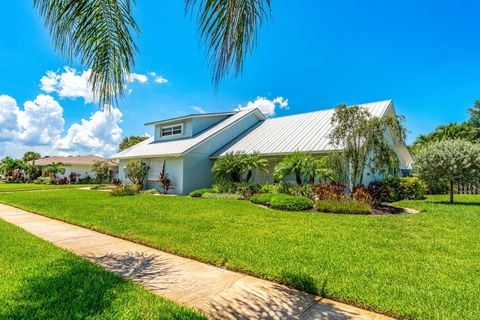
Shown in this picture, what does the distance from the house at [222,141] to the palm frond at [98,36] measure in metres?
12.6

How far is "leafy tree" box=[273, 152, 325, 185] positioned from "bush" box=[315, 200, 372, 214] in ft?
7.83

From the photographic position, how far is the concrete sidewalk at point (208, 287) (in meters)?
3.16

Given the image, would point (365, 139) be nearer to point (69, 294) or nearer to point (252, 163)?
point (252, 163)

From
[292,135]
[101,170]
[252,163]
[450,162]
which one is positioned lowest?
[101,170]

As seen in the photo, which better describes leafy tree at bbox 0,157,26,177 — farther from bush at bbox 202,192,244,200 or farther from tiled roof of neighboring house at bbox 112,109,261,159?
bush at bbox 202,192,244,200

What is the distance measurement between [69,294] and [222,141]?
17.6 m

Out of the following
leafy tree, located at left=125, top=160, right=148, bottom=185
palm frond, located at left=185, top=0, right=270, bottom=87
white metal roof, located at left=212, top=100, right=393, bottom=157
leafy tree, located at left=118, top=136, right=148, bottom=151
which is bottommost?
leafy tree, located at left=125, top=160, right=148, bottom=185

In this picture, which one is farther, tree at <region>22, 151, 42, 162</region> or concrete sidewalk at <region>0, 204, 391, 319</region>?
tree at <region>22, 151, 42, 162</region>

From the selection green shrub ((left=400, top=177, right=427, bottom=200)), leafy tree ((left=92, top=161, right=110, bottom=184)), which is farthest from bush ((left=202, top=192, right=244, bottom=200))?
leafy tree ((left=92, top=161, right=110, bottom=184))

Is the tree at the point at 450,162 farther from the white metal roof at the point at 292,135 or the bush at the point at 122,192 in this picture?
the bush at the point at 122,192

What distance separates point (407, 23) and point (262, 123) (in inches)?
535

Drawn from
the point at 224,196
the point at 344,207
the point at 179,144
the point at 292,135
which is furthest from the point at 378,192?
the point at 179,144

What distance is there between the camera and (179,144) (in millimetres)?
20266

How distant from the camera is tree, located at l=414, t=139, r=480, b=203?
12891 millimetres
